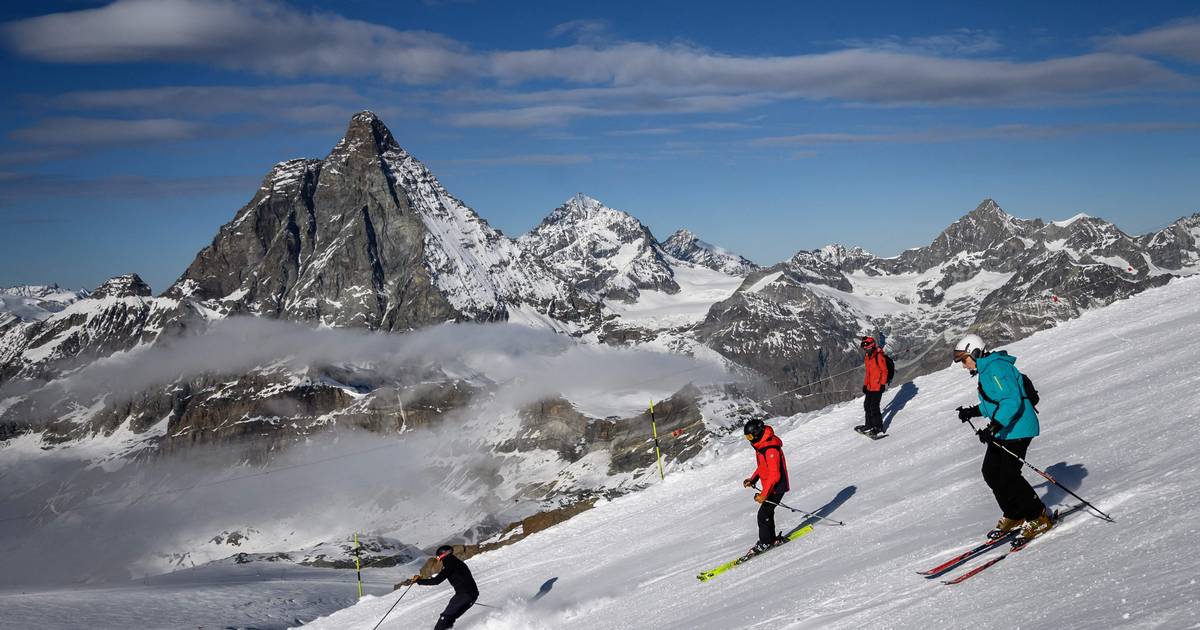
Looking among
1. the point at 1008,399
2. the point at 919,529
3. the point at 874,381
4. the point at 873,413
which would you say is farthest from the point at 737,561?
the point at 873,413

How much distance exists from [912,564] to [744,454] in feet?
49.0

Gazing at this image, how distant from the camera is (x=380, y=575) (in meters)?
98.5

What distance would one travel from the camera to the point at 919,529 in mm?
14148

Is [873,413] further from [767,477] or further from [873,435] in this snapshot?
[767,477]

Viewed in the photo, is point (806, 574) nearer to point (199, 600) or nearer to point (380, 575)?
point (199, 600)

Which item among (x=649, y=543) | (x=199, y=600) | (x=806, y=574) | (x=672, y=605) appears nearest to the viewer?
(x=806, y=574)

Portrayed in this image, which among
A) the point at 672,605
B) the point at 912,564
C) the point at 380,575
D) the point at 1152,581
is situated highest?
the point at 1152,581

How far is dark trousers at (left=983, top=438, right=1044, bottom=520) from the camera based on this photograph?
11.5 m

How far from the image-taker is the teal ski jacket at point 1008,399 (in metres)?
11.7

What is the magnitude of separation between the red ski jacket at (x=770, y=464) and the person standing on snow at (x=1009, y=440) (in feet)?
15.4

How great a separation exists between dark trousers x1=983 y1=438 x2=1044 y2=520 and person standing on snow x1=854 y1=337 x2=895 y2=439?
9650 mm

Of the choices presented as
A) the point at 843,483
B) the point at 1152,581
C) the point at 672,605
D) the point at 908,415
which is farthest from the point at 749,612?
the point at 908,415

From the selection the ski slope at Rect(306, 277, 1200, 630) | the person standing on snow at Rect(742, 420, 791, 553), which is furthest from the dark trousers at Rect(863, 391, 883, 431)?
Answer: the person standing on snow at Rect(742, 420, 791, 553)

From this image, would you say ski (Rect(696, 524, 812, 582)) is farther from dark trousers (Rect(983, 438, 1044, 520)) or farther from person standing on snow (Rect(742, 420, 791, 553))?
dark trousers (Rect(983, 438, 1044, 520))
